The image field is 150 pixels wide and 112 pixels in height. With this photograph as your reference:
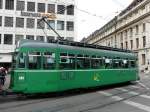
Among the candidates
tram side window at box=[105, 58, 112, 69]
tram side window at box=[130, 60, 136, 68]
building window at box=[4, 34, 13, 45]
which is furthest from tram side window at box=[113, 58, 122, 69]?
building window at box=[4, 34, 13, 45]

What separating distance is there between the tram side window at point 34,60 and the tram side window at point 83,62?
3.15 meters

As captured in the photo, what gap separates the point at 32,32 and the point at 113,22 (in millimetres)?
39525

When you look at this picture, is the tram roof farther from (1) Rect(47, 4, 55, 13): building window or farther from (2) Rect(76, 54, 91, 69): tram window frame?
(1) Rect(47, 4, 55, 13): building window

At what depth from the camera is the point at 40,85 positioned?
17.1 m

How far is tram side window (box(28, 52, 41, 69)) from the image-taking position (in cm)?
1698

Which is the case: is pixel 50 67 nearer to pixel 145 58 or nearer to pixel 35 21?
pixel 35 21

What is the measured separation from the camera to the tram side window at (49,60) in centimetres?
1745

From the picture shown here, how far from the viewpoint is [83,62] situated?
20344 mm

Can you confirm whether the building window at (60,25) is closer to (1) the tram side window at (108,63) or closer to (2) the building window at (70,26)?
(2) the building window at (70,26)

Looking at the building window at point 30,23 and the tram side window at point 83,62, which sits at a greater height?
the building window at point 30,23

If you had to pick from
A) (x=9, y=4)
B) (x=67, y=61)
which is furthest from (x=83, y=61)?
(x=9, y=4)

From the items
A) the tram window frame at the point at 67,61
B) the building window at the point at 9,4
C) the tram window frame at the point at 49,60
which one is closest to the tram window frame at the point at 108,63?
the tram window frame at the point at 67,61

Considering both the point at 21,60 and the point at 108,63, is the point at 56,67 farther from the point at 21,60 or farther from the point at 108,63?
the point at 108,63

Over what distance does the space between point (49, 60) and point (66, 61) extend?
1.31 m
